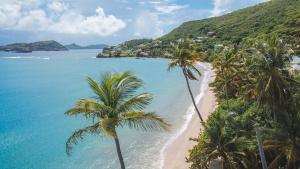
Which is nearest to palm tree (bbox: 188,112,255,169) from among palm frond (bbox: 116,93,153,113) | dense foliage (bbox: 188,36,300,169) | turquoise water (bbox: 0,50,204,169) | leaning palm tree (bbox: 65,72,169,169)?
dense foliage (bbox: 188,36,300,169)

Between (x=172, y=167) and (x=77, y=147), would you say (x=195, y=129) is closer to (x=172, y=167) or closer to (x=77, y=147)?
(x=172, y=167)

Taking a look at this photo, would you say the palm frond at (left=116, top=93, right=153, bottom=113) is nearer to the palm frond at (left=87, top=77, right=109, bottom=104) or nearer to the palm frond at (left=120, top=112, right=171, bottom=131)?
the palm frond at (left=120, top=112, right=171, bottom=131)

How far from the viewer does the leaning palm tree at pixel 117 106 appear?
15164 millimetres

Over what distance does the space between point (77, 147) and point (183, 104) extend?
25.4m

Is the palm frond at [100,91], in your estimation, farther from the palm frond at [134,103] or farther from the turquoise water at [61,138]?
the turquoise water at [61,138]

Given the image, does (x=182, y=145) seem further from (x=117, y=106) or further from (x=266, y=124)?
(x=117, y=106)

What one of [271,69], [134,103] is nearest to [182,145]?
[271,69]

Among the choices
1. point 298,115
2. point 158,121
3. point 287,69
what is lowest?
point 298,115

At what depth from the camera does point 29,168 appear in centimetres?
3544

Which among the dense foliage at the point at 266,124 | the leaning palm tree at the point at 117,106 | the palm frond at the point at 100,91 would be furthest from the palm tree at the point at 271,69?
the palm frond at the point at 100,91

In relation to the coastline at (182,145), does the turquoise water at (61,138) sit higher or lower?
lower

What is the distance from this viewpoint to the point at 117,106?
15.7m

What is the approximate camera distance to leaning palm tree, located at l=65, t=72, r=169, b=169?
15.2m

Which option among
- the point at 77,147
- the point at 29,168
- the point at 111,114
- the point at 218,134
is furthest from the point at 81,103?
the point at 77,147
